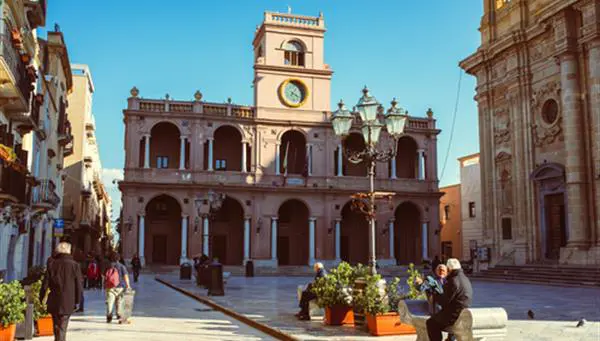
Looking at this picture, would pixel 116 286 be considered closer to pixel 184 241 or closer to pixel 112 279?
pixel 112 279

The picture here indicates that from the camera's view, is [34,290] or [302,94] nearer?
[34,290]

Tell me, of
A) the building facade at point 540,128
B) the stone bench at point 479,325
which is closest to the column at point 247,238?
the building facade at point 540,128

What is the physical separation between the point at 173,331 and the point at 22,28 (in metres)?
14.7

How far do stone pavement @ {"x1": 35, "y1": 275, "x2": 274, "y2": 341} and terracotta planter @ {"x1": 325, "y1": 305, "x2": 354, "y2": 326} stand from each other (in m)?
1.35

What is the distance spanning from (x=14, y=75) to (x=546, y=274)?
2009cm

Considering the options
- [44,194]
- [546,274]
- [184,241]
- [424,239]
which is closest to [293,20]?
[184,241]

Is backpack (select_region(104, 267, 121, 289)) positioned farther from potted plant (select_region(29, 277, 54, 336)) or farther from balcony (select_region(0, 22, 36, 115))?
balcony (select_region(0, 22, 36, 115))

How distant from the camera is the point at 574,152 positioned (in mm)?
24000

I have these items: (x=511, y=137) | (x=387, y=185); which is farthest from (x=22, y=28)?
(x=387, y=185)

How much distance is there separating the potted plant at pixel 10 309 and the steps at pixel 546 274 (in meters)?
18.5

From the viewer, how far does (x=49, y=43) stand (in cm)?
3031

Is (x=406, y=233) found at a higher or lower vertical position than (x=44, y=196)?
lower

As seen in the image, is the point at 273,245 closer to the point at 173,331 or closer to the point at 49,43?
the point at 49,43

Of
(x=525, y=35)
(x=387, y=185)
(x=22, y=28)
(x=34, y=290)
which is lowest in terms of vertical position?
(x=34, y=290)
